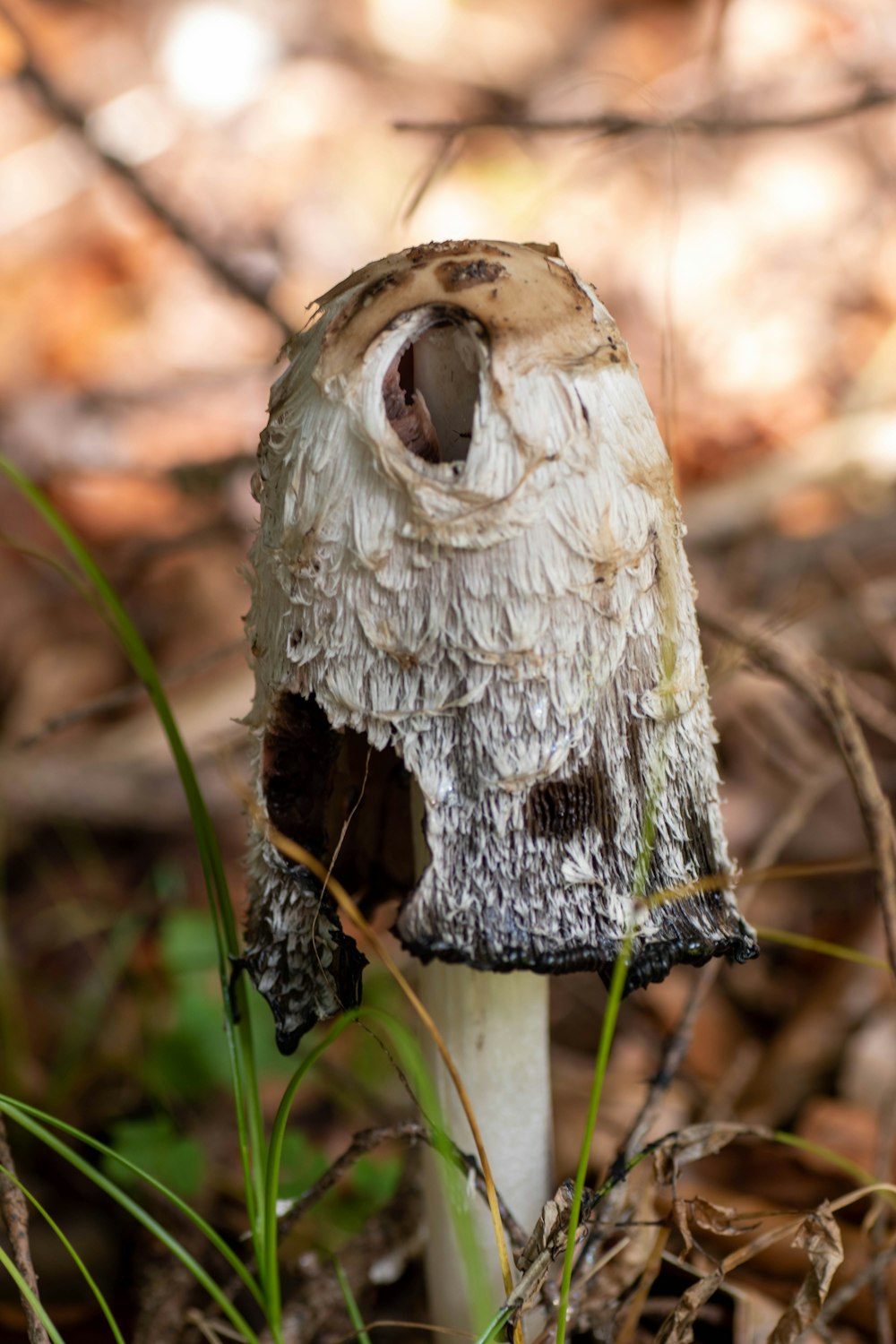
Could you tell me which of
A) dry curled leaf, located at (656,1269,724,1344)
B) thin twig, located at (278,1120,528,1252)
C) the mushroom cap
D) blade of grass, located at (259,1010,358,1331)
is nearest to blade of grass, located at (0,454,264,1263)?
thin twig, located at (278,1120,528,1252)

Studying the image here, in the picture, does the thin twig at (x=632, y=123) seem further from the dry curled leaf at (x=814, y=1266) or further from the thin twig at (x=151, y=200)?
the dry curled leaf at (x=814, y=1266)

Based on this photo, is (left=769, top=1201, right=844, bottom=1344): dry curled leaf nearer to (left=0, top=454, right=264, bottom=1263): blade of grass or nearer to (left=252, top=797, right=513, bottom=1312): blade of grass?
(left=252, top=797, right=513, bottom=1312): blade of grass

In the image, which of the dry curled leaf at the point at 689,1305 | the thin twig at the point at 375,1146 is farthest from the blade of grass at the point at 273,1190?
the dry curled leaf at the point at 689,1305

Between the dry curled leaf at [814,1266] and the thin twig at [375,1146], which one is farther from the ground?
the thin twig at [375,1146]

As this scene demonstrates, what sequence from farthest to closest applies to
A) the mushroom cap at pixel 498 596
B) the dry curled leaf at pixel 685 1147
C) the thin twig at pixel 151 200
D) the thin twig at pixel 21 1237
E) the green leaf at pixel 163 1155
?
the thin twig at pixel 151 200, the green leaf at pixel 163 1155, the dry curled leaf at pixel 685 1147, the thin twig at pixel 21 1237, the mushroom cap at pixel 498 596

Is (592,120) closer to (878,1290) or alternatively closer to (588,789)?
(588,789)

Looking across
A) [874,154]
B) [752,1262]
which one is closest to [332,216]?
[874,154]

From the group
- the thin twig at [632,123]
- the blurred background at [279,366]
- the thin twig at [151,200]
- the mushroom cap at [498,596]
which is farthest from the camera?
the thin twig at [151,200]
